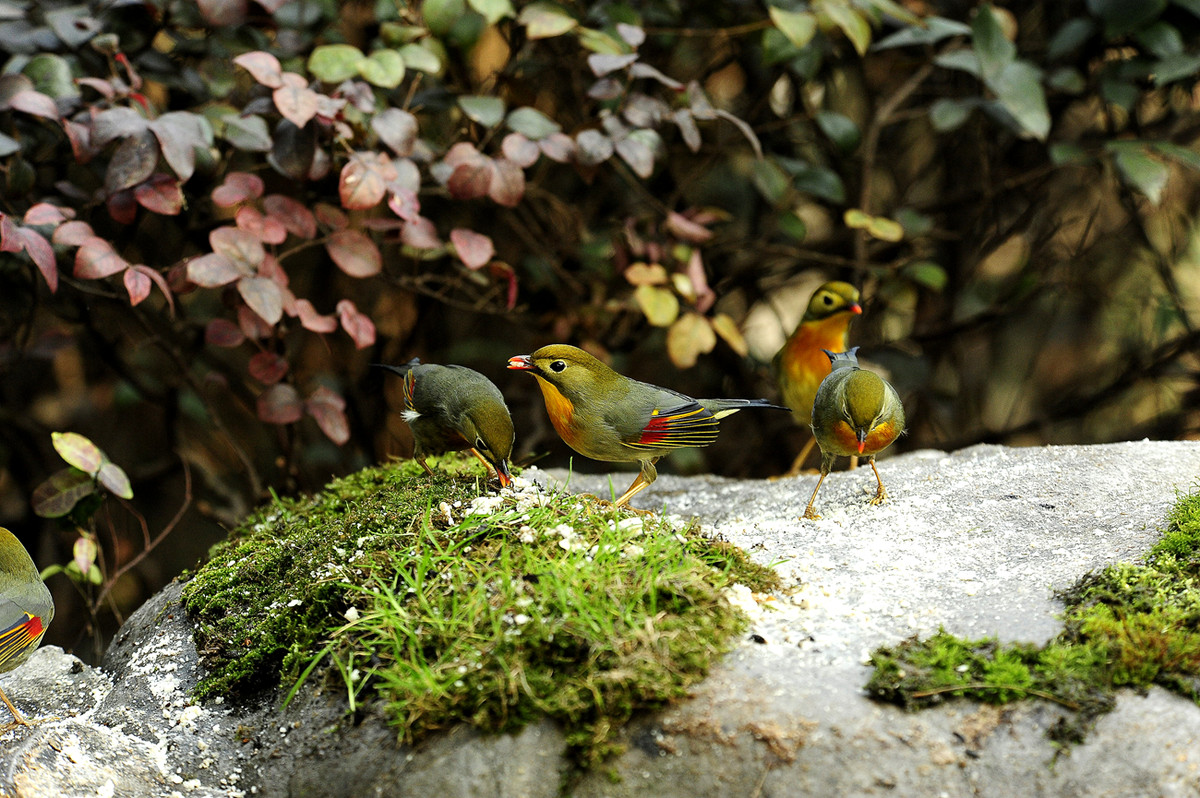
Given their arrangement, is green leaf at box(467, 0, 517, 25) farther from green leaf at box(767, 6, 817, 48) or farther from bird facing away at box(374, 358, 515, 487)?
bird facing away at box(374, 358, 515, 487)

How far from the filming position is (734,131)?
16.1 feet

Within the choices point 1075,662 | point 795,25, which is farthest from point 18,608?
point 795,25

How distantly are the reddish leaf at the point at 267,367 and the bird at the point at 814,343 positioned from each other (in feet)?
7.20

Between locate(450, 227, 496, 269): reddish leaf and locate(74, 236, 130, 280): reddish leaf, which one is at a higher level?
locate(74, 236, 130, 280): reddish leaf

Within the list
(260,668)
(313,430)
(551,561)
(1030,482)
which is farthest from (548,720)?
(313,430)

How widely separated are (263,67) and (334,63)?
1.14 feet

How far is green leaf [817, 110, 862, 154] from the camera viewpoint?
4.50 m

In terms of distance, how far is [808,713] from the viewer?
2.00 metres

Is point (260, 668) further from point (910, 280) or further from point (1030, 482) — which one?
point (910, 280)

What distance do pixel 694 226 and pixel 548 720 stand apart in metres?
2.73

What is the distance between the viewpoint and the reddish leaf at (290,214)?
3504 millimetres

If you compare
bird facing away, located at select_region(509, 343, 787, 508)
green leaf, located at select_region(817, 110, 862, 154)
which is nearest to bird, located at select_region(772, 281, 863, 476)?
bird facing away, located at select_region(509, 343, 787, 508)

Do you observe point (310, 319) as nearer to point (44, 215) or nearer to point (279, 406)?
point (279, 406)

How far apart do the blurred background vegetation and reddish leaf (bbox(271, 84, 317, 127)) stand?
0.06ft
